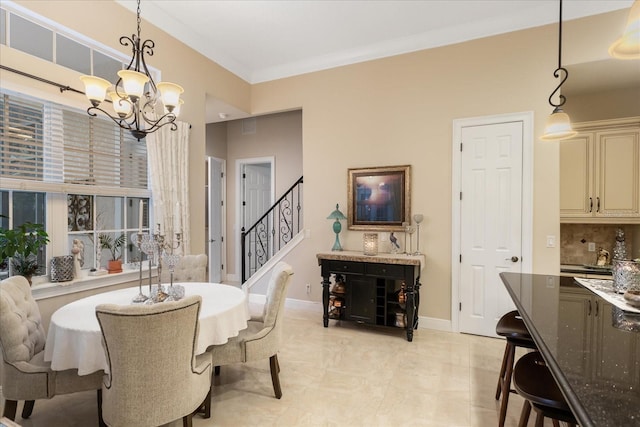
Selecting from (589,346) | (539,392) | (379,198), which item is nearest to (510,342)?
(539,392)

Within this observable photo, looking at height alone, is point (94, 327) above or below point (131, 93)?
below

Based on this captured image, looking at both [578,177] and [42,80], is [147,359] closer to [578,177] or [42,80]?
[42,80]

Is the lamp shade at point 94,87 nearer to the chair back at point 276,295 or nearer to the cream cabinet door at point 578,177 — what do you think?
the chair back at point 276,295

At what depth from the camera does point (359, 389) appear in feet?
8.59

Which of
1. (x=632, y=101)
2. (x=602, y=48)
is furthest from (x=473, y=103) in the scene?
(x=632, y=101)

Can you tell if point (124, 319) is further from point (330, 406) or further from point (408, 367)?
point (408, 367)

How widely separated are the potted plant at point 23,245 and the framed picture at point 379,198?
3238 millimetres

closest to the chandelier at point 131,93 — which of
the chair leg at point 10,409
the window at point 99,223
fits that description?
the window at point 99,223

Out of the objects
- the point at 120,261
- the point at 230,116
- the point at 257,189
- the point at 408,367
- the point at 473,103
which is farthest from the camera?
the point at 257,189

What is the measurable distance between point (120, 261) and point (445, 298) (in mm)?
3714

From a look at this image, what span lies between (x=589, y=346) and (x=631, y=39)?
1342 mm

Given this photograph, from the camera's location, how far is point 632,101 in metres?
3.96

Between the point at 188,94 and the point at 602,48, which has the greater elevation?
the point at 602,48

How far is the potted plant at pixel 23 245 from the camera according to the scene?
2.27 meters
